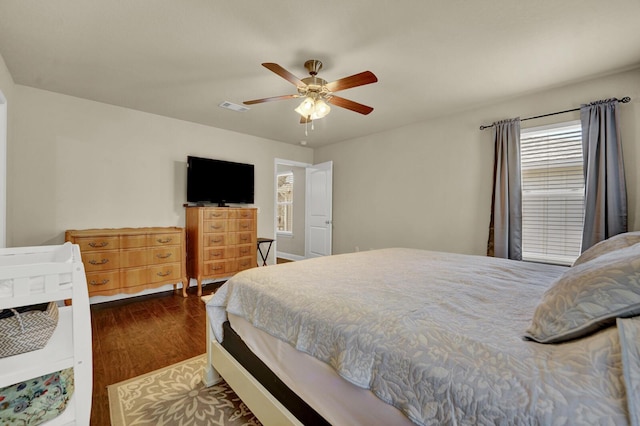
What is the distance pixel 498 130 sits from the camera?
334 cm

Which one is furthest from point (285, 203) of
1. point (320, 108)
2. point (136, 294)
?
point (320, 108)

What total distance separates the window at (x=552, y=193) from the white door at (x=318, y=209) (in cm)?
306

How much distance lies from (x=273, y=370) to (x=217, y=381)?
0.85 m

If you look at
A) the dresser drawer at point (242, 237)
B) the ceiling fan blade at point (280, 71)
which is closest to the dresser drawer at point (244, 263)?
the dresser drawer at point (242, 237)

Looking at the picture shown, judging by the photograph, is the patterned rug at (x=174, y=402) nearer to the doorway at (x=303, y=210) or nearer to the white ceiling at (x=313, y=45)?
the white ceiling at (x=313, y=45)

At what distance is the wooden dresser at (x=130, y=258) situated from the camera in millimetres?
3037

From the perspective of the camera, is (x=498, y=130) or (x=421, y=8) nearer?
(x=421, y=8)

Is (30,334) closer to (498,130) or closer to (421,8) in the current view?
(421,8)

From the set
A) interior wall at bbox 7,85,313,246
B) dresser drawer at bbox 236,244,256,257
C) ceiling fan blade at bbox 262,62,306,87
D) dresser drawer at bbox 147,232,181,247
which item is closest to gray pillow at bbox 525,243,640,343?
ceiling fan blade at bbox 262,62,306,87

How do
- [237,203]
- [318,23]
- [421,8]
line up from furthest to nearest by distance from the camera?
[237,203] → [318,23] → [421,8]

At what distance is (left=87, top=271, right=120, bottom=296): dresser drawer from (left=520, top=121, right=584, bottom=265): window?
15.5 ft

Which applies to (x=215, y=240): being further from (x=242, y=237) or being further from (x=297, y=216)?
(x=297, y=216)

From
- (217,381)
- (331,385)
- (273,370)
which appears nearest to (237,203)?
(217,381)

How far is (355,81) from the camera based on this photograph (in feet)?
7.07
